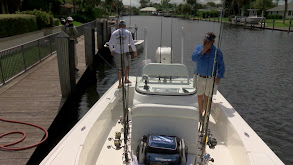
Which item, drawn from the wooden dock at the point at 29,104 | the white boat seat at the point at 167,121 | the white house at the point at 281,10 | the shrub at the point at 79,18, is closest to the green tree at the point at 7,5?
the wooden dock at the point at 29,104

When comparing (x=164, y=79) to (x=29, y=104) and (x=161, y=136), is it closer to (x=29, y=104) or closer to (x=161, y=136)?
(x=161, y=136)

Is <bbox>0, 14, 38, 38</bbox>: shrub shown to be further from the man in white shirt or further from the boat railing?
the man in white shirt

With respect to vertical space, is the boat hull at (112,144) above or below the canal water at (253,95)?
above

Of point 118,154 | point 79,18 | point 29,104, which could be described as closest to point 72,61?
point 29,104

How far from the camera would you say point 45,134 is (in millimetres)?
4684

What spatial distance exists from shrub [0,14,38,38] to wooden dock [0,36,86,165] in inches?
230

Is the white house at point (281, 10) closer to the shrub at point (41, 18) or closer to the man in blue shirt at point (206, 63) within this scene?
the shrub at point (41, 18)

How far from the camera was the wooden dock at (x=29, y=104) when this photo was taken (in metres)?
4.26

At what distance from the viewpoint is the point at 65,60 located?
664cm

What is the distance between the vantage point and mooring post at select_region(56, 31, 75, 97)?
6484 mm

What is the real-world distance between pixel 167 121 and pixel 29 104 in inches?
161

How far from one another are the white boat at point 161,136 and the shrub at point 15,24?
11645 mm

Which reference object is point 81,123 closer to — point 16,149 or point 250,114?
point 16,149

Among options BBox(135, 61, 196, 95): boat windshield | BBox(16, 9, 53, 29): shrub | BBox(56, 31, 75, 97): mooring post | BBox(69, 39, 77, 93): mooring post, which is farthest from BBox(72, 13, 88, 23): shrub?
BBox(135, 61, 196, 95): boat windshield
